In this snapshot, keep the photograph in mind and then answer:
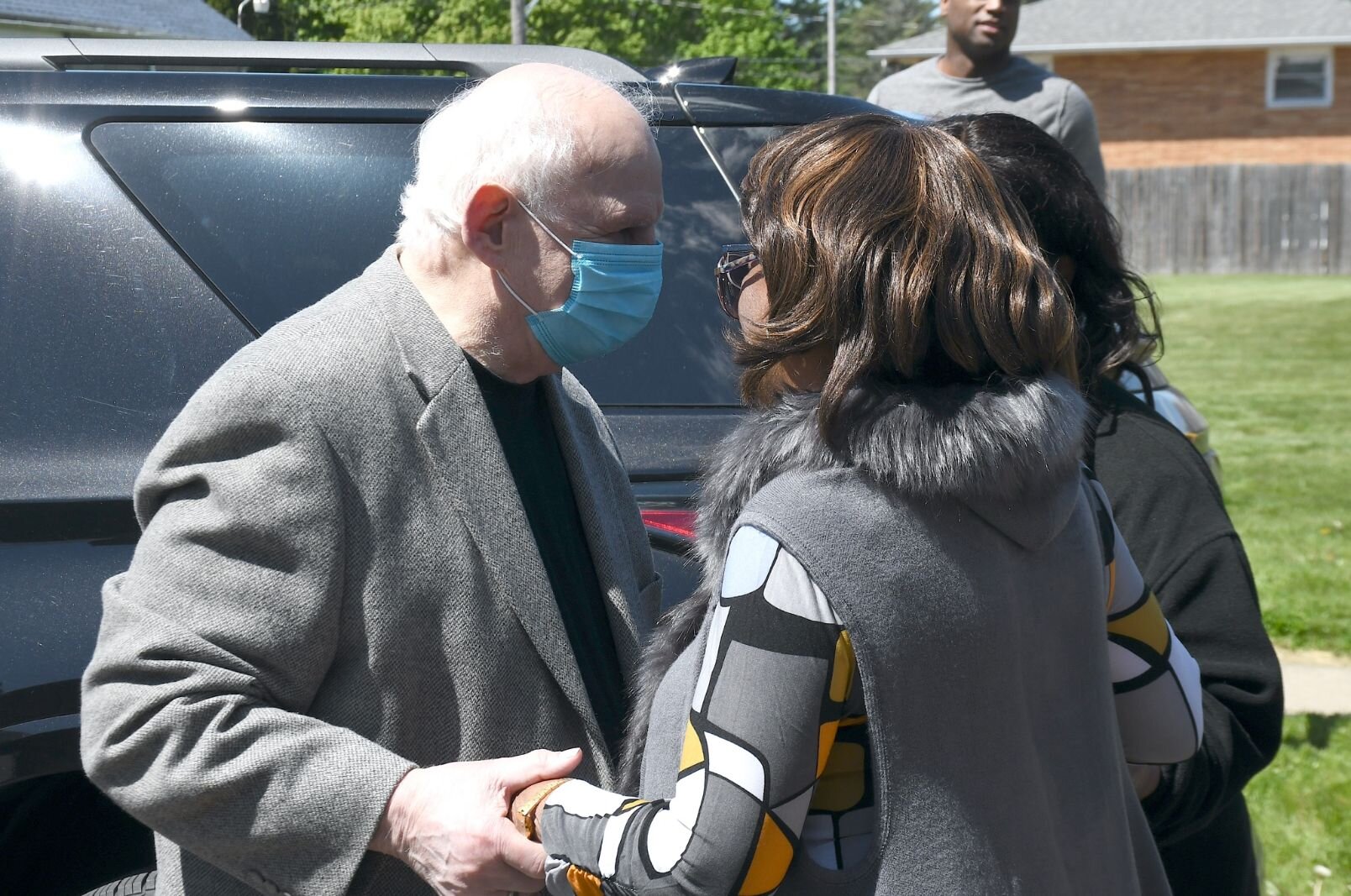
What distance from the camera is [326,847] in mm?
1684

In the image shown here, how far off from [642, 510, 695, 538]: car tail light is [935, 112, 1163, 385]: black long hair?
0.72m

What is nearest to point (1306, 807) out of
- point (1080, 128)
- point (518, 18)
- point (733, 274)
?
point (1080, 128)

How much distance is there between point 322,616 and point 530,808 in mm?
348

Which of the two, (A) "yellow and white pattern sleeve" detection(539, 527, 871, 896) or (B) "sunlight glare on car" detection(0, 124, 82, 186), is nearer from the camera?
(A) "yellow and white pattern sleeve" detection(539, 527, 871, 896)

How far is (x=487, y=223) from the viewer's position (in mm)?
1936

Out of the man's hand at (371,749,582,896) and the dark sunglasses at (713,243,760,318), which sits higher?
the dark sunglasses at (713,243,760,318)

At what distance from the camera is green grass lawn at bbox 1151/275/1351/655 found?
6.59 metres

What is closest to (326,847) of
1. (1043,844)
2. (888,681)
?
(888,681)

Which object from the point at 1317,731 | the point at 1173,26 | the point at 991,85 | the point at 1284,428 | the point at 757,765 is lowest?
the point at 1284,428

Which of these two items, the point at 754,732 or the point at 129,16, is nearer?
the point at 754,732

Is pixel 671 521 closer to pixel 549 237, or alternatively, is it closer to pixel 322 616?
pixel 549 237

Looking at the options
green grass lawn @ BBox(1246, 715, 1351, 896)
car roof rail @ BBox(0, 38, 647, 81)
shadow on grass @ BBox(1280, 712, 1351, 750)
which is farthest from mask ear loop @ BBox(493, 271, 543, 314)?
shadow on grass @ BBox(1280, 712, 1351, 750)

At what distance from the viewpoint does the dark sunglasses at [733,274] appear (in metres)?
1.84

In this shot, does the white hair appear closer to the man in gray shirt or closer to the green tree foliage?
the man in gray shirt
